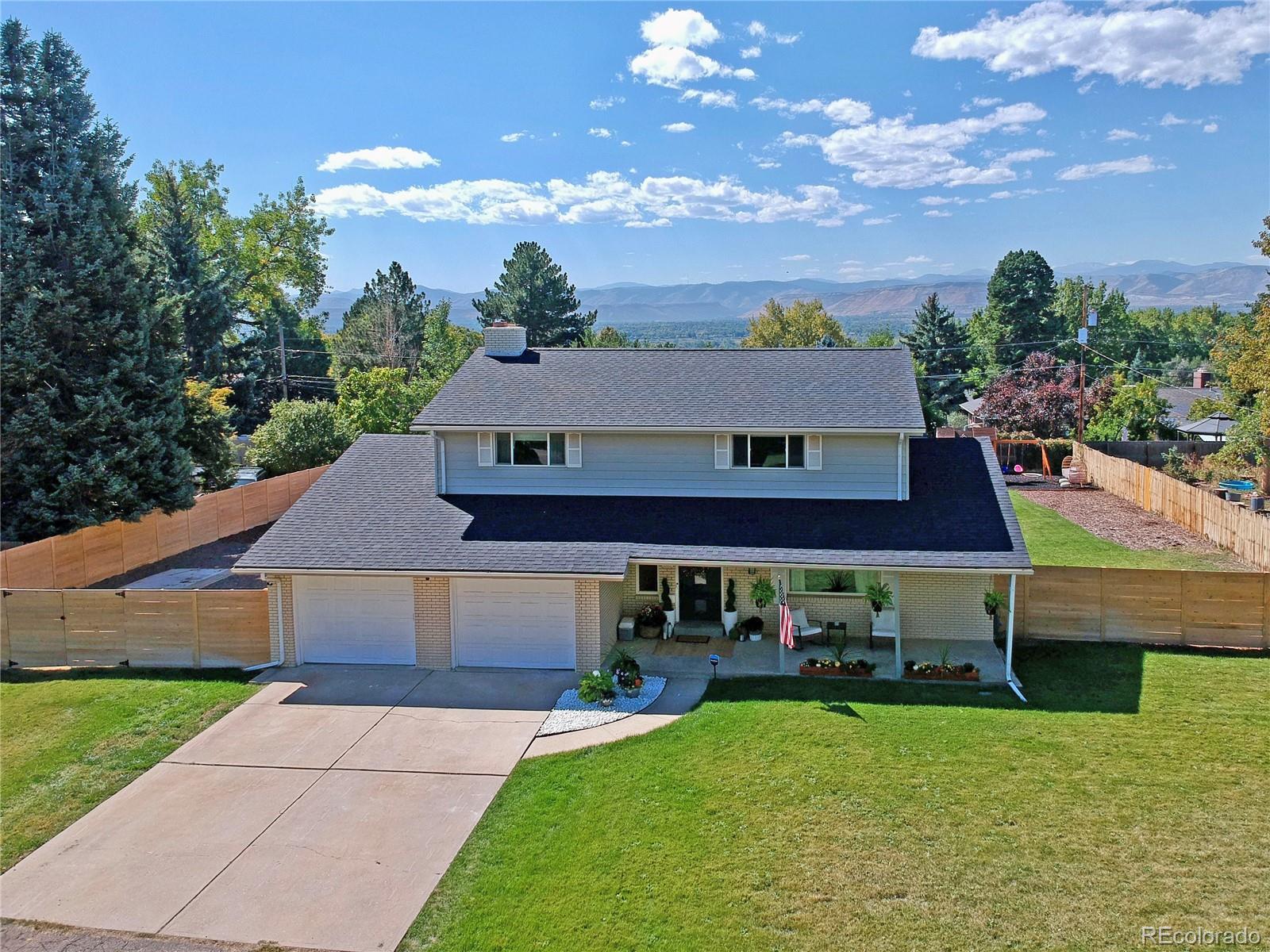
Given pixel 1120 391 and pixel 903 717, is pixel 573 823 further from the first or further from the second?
pixel 1120 391

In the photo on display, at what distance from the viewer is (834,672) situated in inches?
631

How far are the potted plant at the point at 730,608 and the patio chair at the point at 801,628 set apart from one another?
130 cm

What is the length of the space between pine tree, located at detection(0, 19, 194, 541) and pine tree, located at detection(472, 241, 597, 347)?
3778 cm

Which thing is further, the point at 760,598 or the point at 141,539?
the point at 141,539

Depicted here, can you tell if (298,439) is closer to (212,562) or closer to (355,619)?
(212,562)

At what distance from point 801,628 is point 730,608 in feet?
5.47

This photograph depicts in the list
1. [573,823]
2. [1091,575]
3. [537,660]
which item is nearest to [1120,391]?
[1091,575]

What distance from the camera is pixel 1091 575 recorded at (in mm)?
17141

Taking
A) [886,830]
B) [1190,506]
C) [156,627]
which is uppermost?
[1190,506]

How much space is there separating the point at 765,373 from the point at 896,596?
763 centimetres

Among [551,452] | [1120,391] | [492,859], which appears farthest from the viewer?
[1120,391]

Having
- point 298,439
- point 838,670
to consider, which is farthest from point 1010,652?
point 298,439

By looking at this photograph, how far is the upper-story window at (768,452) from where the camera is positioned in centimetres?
1855

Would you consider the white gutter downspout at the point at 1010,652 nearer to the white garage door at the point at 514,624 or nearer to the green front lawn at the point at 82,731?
the white garage door at the point at 514,624
